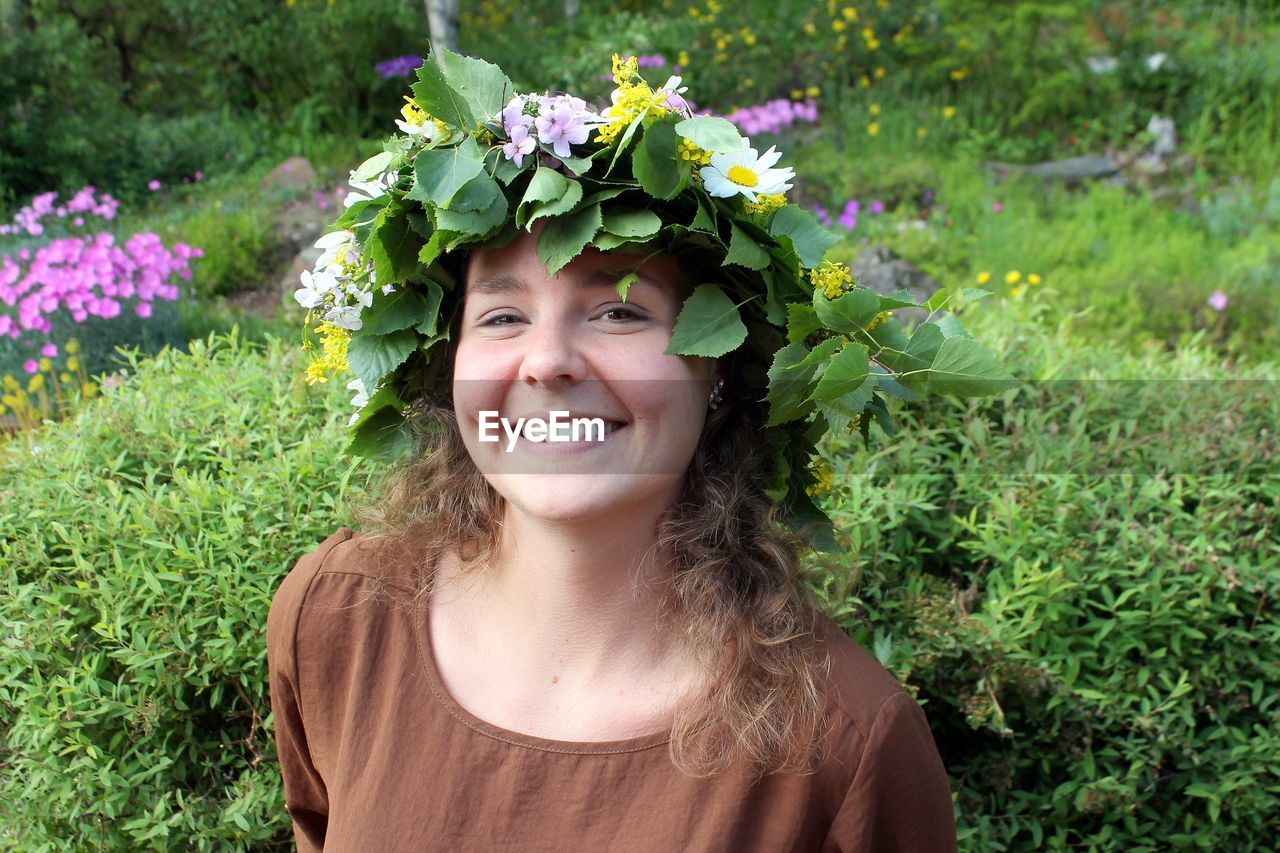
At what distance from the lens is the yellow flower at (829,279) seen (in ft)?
5.35

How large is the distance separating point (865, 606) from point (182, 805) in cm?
140

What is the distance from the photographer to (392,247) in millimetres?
1667

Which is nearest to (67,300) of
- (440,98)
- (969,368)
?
(440,98)

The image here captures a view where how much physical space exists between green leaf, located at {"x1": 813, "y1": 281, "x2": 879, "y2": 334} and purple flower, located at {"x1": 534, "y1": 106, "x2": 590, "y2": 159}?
1.28 ft

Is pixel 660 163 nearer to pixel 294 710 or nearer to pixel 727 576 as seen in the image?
pixel 727 576

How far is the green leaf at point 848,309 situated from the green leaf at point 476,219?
44cm

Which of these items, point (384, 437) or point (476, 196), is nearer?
point (476, 196)

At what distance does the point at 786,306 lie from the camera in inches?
64.8

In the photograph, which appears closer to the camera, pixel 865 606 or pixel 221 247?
pixel 865 606

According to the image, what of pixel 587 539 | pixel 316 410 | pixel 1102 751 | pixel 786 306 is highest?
pixel 786 306

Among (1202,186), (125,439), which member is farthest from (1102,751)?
(1202,186)

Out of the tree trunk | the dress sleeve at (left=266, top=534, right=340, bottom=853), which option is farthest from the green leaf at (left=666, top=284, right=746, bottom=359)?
the tree trunk

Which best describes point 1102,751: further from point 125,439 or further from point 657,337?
point 125,439

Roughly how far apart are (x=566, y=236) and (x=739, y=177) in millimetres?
255
